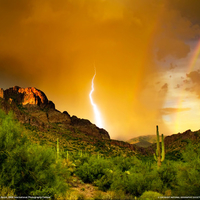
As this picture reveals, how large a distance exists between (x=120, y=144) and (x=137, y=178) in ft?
323

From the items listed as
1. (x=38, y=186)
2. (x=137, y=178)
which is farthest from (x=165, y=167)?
(x=38, y=186)

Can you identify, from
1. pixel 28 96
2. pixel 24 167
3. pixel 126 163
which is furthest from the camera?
pixel 28 96

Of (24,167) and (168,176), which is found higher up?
(24,167)

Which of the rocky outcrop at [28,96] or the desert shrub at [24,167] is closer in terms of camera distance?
the desert shrub at [24,167]

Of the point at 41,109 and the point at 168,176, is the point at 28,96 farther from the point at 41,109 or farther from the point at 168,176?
the point at 168,176

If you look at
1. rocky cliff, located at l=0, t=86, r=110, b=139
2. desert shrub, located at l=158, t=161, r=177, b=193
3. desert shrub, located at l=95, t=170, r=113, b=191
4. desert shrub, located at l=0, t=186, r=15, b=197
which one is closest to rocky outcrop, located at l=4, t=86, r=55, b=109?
rocky cliff, located at l=0, t=86, r=110, b=139

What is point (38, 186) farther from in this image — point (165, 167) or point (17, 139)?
point (165, 167)

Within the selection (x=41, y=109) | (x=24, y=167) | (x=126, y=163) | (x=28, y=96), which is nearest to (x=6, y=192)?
(x=24, y=167)

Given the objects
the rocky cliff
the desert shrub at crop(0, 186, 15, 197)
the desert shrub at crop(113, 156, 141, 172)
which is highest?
the rocky cliff

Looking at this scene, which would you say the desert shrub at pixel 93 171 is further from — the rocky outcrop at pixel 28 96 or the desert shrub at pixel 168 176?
the rocky outcrop at pixel 28 96

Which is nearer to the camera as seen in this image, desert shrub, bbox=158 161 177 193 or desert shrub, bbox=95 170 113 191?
desert shrub, bbox=158 161 177 193

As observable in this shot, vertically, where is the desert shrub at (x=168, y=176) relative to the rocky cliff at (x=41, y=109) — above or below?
below

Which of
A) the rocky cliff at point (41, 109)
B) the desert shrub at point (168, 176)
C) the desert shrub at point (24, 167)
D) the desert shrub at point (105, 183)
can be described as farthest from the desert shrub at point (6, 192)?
the rocky cliff at point (41, 109)

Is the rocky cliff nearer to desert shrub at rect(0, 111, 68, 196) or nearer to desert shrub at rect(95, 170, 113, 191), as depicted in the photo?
desert shrub at rect(95, 170, 113, 191)
